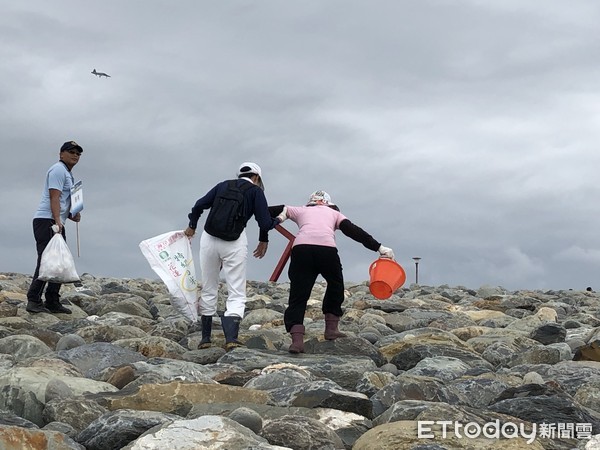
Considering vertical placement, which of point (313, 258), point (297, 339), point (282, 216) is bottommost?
point (297, 339)

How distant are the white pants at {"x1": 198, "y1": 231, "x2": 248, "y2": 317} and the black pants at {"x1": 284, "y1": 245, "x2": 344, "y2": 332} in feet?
1.49

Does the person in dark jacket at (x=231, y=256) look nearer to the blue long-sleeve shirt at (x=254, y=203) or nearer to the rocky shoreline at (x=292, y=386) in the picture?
the blue long-sleeve shirt at (x=254, y=203)

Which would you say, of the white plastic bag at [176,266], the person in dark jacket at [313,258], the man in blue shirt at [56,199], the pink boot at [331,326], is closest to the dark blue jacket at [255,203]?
the person in dark jacket at [313,258]

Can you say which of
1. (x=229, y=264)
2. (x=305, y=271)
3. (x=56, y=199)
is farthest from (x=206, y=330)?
(x=56, y=199)

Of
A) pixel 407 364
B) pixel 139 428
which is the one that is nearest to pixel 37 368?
pixel 139 428

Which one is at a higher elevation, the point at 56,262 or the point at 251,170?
the point at 251,170

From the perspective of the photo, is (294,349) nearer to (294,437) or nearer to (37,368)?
(37,368)

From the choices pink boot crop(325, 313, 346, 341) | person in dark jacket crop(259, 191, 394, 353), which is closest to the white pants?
person in dark jacket crop(259, 191, 394, 353)

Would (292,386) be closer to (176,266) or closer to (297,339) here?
(297,339)

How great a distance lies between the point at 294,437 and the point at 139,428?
79cm

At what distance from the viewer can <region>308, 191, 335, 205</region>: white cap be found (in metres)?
8.88

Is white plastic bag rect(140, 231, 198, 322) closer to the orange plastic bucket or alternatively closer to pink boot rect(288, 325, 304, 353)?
pink boot rect(288, 325, 304, 353)

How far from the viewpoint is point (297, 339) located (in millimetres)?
8359

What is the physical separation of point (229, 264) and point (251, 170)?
35.3 inches
